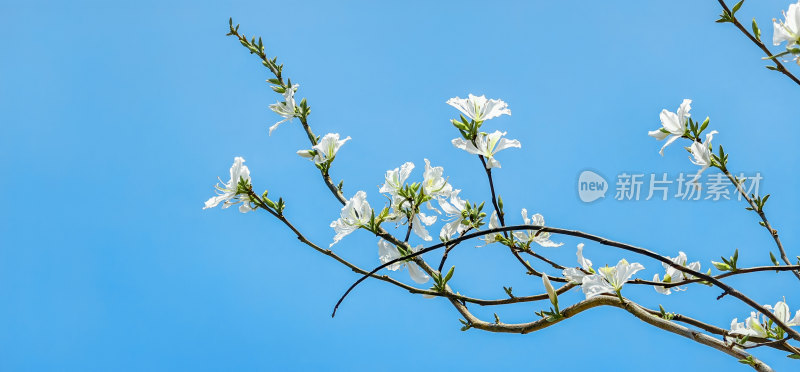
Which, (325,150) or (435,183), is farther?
(325,150)

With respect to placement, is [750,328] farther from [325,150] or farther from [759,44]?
[325,150]

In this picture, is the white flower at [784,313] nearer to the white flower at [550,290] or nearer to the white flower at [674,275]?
the white flower at [674,275]

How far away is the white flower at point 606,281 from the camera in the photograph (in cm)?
126

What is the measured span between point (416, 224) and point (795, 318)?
856 millimetres

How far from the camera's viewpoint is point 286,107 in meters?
1.76

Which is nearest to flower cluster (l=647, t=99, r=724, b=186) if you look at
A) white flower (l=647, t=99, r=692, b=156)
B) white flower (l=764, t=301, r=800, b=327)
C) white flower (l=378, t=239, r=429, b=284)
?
white flower (l=647, t=99, r=692, b=156)

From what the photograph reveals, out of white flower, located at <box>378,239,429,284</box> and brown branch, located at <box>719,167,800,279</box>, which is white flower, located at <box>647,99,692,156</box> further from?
white flower, located at <box>378,239,429,284</box>

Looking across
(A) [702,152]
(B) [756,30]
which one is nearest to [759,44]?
(B) [756,30]

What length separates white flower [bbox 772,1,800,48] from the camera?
1.14 m

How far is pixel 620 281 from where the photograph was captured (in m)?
1.27

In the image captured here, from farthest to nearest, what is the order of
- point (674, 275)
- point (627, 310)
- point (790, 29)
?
point (674, 275)
point (627, 310)
point (790, 29)

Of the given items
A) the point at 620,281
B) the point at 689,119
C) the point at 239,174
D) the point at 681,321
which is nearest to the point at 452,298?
the point at 620,281

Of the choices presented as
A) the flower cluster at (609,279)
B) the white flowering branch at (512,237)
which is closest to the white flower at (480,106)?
the white flowering branch at (512,237)

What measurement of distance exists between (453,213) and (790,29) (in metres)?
0.78
